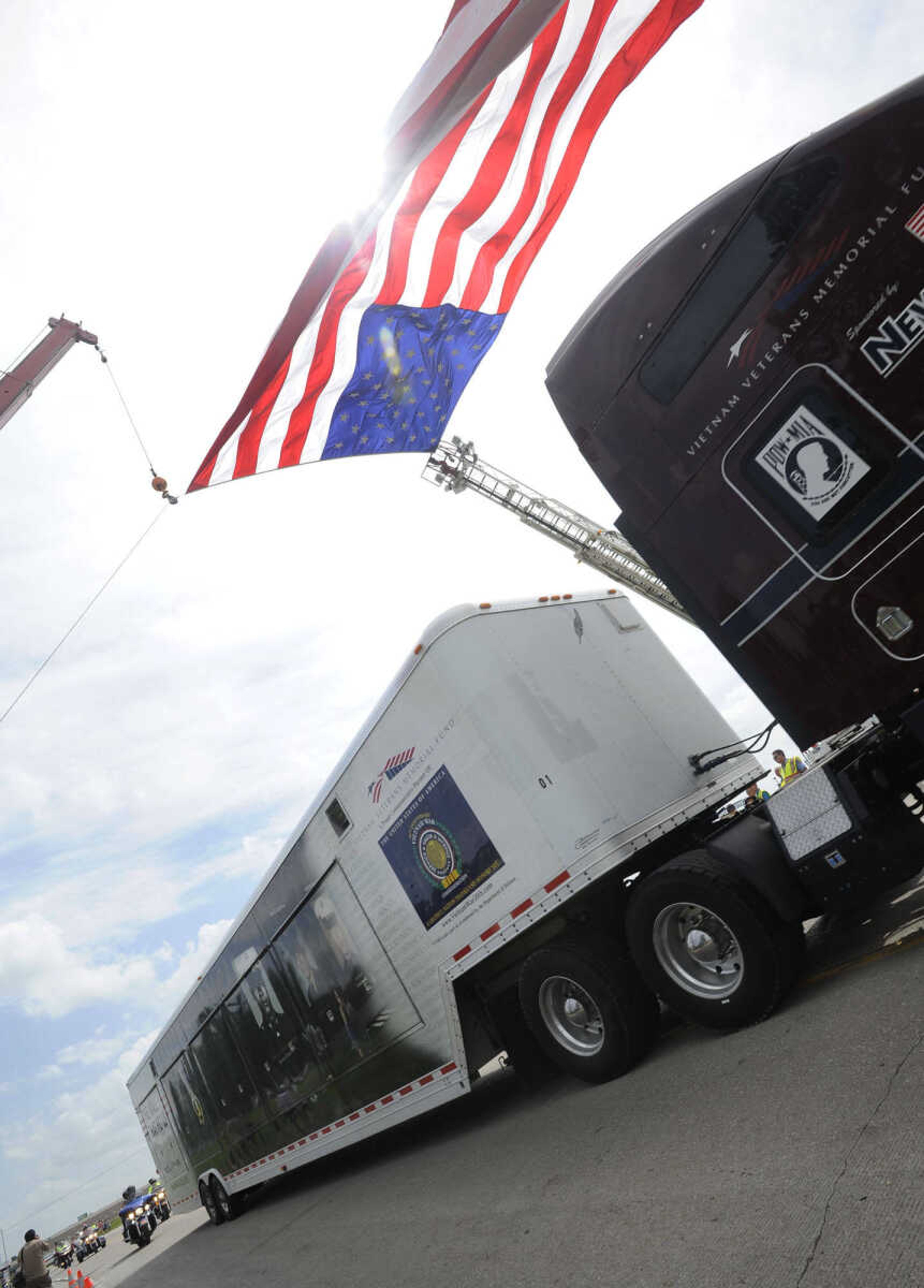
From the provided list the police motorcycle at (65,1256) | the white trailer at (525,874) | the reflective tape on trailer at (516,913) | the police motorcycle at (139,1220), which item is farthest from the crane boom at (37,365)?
the police motorcycle at (65,1256)

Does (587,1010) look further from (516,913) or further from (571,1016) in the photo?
(516,913)

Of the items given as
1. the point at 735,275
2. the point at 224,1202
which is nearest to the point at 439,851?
the point at 735,275

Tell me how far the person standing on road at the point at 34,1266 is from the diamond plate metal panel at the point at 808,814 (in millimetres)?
9782

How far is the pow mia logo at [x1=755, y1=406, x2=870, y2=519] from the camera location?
4.72 meters

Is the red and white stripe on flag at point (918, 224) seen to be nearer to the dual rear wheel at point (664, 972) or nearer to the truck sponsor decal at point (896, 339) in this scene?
the truck sponsor decal at point (896, 339)

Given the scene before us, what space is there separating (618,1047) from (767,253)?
5.51 meters

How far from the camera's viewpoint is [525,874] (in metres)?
6.43

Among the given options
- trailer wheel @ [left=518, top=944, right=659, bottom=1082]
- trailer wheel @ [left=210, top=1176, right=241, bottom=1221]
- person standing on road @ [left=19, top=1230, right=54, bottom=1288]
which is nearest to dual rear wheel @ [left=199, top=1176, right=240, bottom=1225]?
trailer wheel @ [left=210, top=1176, right=241, bottom=1221]

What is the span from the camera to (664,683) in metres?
7.98

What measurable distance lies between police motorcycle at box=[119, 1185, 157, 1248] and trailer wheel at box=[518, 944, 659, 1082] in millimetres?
20094

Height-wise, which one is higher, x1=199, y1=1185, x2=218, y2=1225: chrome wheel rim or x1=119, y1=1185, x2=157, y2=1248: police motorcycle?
x1=119, y1=1185, x2=157, y2=1248: police motorcycle

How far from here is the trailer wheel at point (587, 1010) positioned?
6359 mm

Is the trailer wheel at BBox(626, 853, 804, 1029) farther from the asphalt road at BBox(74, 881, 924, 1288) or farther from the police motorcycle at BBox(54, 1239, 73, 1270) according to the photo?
the police motorcycle at BBox(54, 1239, 73, 1270)

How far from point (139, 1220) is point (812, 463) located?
2538 cm
